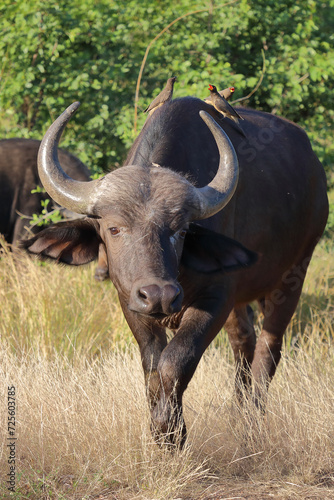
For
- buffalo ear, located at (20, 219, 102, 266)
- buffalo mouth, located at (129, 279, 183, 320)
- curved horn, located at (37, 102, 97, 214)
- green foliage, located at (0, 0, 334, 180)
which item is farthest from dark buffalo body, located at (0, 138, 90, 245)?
buffalo mouth, located at (129, 279, 183, 320)

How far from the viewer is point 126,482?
376cm

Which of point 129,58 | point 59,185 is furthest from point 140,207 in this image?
point 129,58

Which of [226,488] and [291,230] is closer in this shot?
[226,488]

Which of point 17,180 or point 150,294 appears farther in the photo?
point 17,180

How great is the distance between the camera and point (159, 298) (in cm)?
351

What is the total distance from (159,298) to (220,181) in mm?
947

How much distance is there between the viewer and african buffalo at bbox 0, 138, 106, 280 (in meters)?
8.85

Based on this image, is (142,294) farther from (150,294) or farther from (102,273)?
(102,273)

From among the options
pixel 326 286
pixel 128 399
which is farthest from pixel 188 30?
pixel 128 399

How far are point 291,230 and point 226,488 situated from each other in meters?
2.21

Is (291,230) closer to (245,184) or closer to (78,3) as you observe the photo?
(245,184)

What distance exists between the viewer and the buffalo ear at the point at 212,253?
13.9 ft

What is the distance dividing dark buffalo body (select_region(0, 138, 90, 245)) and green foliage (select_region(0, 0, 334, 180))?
218 millimetres

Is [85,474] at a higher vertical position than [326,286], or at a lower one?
higher
